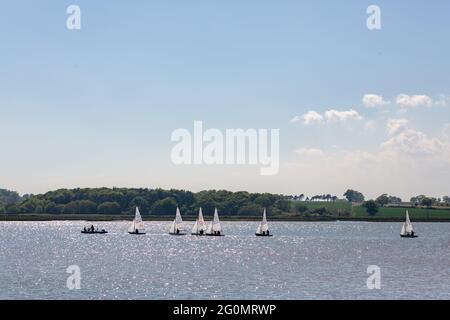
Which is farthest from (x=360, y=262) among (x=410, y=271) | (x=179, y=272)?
(x=179, y=272)

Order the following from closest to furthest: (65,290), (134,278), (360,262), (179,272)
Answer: (65,290) → (134,278) → (179,272) → (360,262)

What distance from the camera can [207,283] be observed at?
9675 cm
